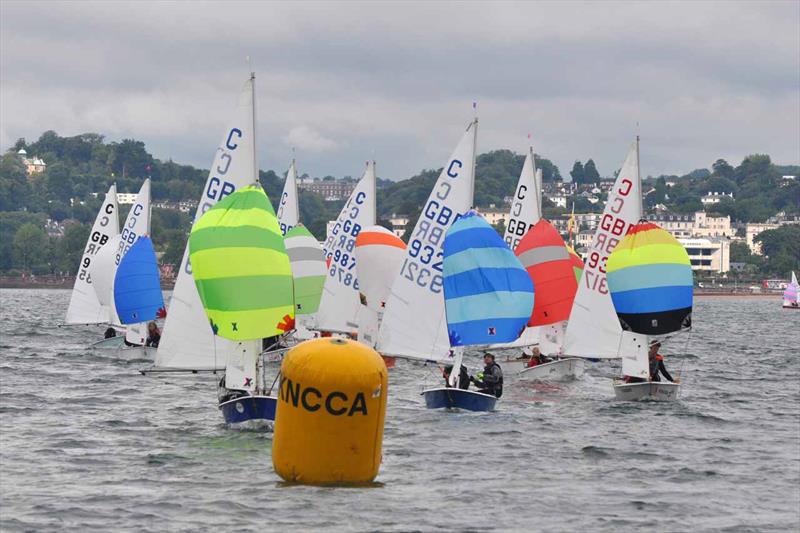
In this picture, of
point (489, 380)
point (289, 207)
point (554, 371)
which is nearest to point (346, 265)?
point (289, 207)

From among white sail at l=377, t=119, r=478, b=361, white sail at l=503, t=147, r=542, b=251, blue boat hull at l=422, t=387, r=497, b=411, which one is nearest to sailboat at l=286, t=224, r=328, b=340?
white sail at l=503, t=147, r=542, b=251

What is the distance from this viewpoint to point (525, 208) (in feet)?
178

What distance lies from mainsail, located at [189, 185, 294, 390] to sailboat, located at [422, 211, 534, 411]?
19.7ft

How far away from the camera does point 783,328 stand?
360 feet

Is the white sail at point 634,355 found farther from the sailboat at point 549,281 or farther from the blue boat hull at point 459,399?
the sailboat at point 549,281

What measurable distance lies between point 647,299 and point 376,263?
39.1 ft

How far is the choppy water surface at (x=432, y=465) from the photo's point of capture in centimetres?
2378

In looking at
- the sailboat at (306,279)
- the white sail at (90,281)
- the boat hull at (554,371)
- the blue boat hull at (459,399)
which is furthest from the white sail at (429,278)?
the white sail at (90,281)

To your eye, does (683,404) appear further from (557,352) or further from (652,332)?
(557,352)

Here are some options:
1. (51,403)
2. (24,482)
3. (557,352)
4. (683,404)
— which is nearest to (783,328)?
(557,352)

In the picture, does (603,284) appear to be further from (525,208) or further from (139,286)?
(139,286)

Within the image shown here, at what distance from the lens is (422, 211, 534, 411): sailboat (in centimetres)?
3681

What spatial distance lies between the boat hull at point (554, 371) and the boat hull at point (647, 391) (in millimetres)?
6133

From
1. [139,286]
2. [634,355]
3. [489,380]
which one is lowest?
[489,380]
